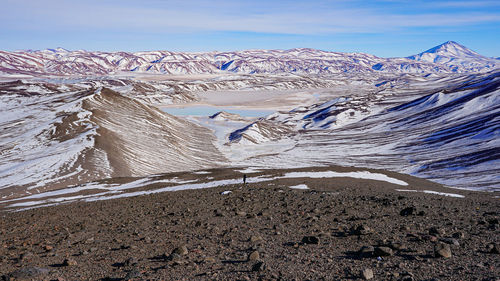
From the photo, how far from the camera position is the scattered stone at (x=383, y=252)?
930 cm

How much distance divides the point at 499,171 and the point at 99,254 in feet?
235

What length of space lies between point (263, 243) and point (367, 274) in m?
3.84

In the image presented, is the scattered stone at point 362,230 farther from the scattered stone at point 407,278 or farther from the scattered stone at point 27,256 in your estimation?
the scattered stone at point 27,256

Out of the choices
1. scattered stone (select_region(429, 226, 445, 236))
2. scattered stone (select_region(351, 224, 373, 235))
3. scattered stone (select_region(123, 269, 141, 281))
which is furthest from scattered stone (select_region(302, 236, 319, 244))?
scattered stone (select_region(123, 269, 141, 281))

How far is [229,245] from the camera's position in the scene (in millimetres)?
11094

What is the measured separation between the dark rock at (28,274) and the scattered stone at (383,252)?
Result: 363 inches

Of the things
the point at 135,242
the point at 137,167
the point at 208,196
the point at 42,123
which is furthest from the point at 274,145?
the point at 135,242

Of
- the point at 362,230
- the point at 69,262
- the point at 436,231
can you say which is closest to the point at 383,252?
the point at 362,230

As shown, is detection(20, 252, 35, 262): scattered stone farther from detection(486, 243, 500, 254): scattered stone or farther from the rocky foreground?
detection(486, 243, 500, 254): scattered stone

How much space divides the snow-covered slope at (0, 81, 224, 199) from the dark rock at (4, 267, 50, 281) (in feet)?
142

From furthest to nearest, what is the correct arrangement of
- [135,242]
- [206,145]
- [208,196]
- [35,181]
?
[206,145] → [35,181] → [208,196] → [135,242]

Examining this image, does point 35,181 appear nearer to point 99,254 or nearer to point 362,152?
point 99,254

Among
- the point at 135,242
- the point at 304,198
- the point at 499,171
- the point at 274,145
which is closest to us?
the point at 135,242

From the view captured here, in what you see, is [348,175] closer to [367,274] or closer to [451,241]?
[451,241]
